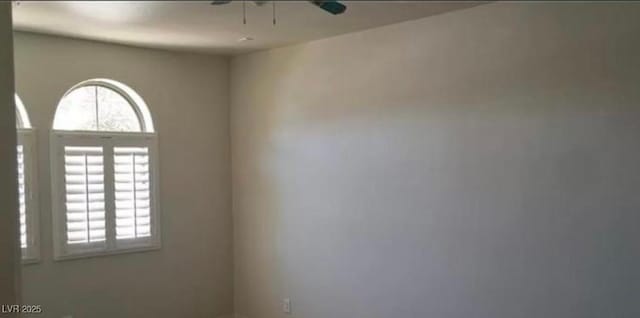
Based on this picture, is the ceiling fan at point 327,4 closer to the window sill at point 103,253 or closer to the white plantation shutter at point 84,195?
the white plantation shutter at point 84,195

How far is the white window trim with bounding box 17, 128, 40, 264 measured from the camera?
3.65 m

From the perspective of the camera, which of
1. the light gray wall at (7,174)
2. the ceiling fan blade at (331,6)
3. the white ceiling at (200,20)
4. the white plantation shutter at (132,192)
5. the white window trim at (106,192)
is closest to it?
the white ceiling at (200,20)

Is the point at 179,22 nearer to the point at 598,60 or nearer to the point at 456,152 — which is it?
the point at 456,152

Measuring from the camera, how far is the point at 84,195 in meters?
3.90

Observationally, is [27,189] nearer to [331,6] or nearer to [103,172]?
[103,172]

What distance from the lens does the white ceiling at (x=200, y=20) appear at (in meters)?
2.51

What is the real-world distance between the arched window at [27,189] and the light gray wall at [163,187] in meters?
0.05

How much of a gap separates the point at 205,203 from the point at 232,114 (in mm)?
785

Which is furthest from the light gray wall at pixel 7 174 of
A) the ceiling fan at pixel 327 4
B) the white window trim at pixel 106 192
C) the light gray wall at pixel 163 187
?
the white window trim at pixel 106 192

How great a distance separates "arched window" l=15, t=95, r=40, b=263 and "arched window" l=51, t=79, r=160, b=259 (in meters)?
0.13

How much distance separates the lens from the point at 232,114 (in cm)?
482

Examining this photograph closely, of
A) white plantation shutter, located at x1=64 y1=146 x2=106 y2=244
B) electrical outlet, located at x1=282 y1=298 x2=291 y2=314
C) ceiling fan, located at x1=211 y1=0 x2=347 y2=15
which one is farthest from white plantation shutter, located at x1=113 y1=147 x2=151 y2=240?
ceiling fan, located at x1=211 y1=0 x2=347 y2=15

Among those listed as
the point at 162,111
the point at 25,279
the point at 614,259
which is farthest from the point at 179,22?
the point at 614,259

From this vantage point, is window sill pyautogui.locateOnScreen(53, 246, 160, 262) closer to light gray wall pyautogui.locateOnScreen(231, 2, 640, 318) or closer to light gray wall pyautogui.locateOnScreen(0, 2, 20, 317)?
light gray wall pyautogui.locateOnScreen(231, 2, 640, 318)
